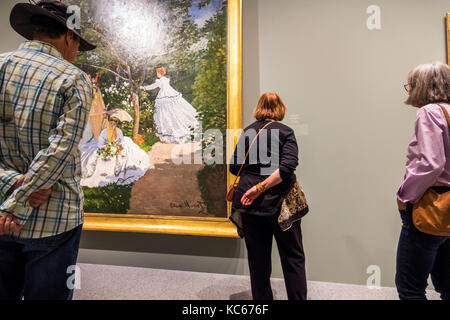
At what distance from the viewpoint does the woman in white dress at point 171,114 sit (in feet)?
8.04

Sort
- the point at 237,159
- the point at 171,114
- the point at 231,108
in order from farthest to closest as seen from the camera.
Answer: the point at 171,114, the point at 231,108, the point at 237,159

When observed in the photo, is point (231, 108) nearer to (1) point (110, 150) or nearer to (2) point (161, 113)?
(2) point (161, 113)

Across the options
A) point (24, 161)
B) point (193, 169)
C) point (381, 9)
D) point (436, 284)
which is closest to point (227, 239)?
point (193, 169)

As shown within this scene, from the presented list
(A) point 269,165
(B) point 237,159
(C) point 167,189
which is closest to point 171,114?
(C) point 167,189

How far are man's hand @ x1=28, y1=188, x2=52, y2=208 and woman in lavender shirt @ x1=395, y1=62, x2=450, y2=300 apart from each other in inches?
60.0

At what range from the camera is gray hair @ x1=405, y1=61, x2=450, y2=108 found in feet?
4.26

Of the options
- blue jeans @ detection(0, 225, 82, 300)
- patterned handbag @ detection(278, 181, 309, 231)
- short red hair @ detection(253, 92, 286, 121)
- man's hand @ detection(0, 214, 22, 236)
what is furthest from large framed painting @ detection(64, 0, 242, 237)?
man's hand @ detection(0, 214, 22, 236)

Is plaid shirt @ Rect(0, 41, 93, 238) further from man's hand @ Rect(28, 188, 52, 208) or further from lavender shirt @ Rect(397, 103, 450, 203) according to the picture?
lavender shirt @ Rect(397, 103, 450, 203)

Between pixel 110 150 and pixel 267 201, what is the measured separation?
1.69m

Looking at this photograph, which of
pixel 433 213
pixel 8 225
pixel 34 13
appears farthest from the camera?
pixel 433 213

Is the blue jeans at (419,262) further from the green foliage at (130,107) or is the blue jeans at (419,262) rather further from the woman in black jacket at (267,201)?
the green foliage at (130,107)

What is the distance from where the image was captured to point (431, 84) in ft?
4.31
